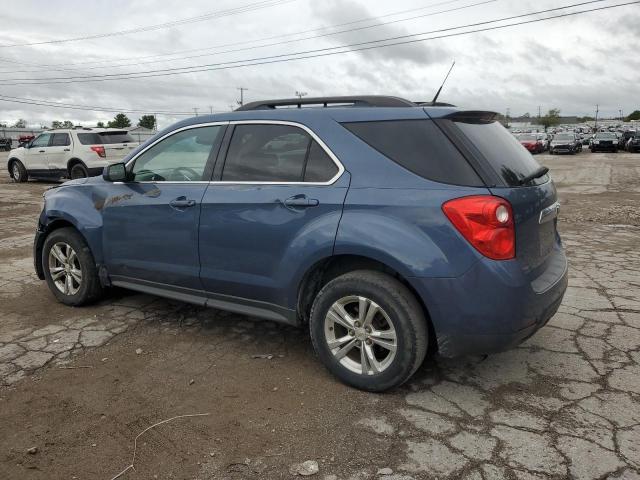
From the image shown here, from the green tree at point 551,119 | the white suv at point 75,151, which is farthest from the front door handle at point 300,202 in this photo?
the green tree at point 551,119

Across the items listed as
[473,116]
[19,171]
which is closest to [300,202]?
[473,116]

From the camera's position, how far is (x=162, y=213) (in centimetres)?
399

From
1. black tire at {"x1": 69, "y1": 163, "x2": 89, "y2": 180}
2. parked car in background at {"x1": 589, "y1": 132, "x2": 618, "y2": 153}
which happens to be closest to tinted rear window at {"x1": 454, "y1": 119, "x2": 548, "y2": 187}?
black tire at {"x1": 69, "y1": 163, "x2": 89, "y2": 180}

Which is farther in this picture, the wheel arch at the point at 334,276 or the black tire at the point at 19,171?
the black tire at the point at 19,171

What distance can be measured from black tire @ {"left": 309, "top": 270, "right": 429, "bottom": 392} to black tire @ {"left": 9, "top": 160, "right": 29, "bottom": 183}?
16.5 meters

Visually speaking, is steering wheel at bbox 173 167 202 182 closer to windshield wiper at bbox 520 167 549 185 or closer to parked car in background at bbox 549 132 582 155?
windshield wiper at bbox 520 167 549 185

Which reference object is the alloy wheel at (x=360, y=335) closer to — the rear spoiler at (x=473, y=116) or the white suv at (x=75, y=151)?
the rear spoiler at (x=473, y=116)

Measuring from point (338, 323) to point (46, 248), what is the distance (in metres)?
3.14

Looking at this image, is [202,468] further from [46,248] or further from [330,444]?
[46,248]

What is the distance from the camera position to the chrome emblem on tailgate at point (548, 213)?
10.4 feet

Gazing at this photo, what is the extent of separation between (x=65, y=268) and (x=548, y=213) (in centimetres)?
404

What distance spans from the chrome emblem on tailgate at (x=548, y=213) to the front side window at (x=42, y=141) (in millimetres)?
15744

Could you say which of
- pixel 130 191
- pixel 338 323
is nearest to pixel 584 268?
pixel 338 323

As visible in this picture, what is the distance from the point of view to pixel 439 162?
297cm
